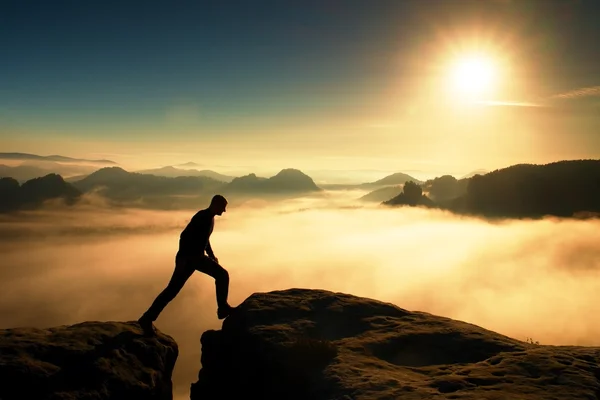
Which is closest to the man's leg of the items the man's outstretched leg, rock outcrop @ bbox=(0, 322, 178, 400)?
the man's outstretched leg

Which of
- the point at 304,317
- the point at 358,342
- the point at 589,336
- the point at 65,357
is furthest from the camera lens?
the point at 589,336

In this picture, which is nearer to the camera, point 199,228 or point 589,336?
point 199,228

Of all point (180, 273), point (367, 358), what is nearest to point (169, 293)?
point (180, 273)

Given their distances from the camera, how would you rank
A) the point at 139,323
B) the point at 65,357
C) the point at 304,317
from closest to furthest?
the point at 65,357, the point at 139,323, the point at 304,317

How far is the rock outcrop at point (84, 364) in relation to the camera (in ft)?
24.6

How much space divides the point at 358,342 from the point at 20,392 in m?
7.83

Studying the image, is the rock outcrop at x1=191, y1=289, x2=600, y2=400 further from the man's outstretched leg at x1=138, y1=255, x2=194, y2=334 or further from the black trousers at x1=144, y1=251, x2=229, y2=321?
the man's outstretched leg at x1=138, y1=255, x2=194, y2=334

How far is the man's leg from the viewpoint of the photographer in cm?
1102

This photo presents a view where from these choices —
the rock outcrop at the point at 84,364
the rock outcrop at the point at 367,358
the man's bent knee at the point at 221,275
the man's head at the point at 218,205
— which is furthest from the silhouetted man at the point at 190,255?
the rock outcrop at the point at 367,358

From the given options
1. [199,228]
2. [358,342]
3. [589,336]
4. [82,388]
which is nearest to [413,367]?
[358,342]

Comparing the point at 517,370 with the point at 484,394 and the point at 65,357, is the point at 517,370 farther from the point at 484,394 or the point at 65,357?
the point at 65,357

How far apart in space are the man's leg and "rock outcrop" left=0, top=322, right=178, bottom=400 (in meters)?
2.06

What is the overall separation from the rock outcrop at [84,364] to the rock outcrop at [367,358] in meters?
2.33

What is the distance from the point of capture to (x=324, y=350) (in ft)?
30.1
